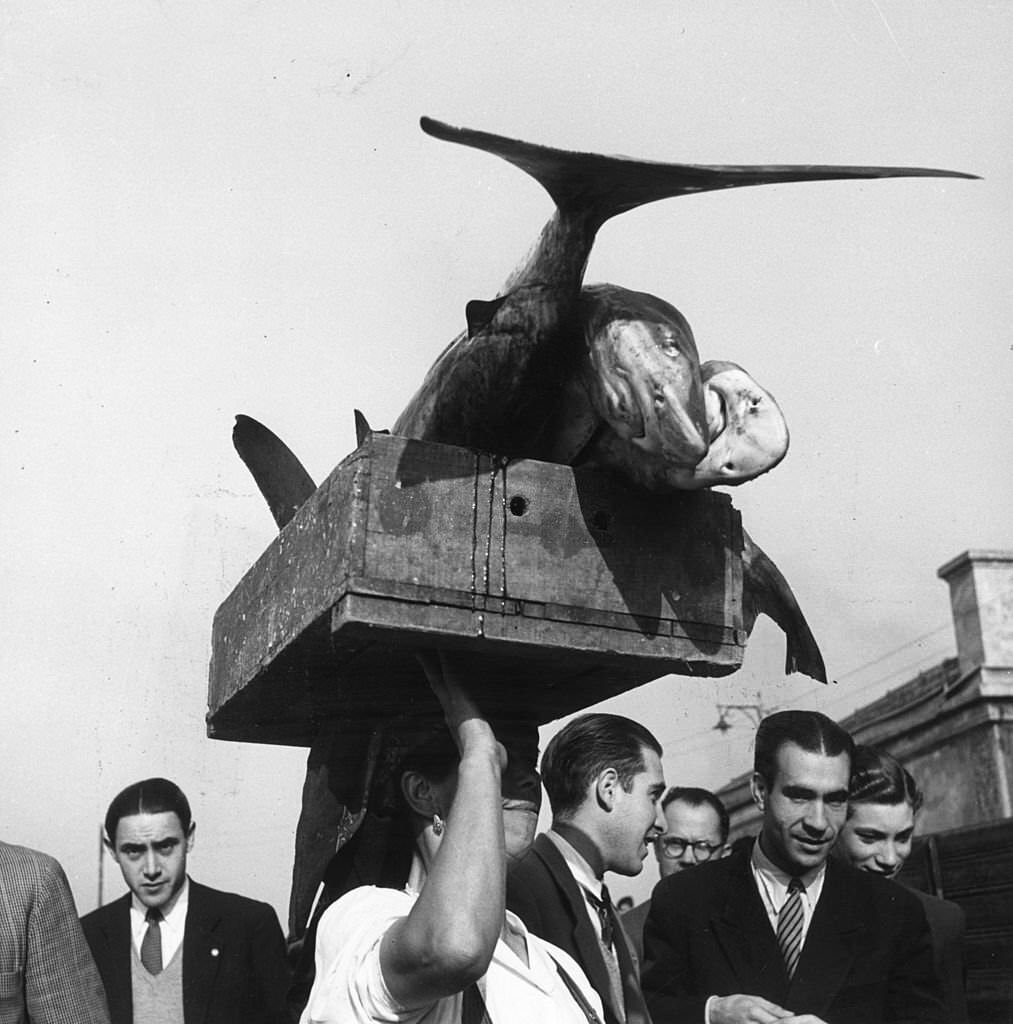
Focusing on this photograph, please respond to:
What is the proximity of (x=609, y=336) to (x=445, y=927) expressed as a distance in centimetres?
82

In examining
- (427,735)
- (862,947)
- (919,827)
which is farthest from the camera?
(919,827)

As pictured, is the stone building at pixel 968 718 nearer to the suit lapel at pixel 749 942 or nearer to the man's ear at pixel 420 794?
the suit lapel at pixel 749 942

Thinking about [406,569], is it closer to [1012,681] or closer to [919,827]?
[1012,681]

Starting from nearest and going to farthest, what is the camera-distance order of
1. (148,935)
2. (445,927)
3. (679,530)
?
(445,927)
(679,530)
(148,935)

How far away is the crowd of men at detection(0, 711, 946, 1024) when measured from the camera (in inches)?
103

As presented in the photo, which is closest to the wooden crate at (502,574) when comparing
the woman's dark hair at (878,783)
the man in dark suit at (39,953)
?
the man in dark suit at (39,953)

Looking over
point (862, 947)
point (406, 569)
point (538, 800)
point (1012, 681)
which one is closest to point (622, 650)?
point (406, 569)

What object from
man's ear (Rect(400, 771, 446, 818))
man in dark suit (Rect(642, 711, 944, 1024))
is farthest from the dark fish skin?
man in dark suit (Rect(642, 711, 944, 1024))

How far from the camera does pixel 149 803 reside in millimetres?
4207

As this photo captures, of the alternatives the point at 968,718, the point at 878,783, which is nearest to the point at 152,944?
the point at 878,783

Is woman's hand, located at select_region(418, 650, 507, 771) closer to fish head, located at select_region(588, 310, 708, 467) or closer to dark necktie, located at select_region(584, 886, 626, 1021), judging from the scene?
fish head, located at select_region(588, 310, 708, 467)

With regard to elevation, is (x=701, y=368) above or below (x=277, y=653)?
above

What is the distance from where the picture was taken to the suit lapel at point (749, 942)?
3111 mm

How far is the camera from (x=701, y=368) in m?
1.92
